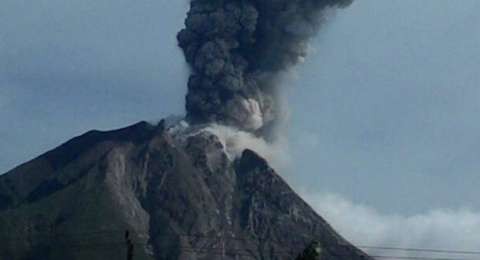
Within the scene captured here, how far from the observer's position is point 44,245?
12631 centimetres

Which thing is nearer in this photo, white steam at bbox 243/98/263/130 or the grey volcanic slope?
white steam at bbox 243/98/263/130

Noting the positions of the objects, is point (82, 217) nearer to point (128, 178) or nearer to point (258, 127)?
point (128, 178)

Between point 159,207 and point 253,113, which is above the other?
point 253,113

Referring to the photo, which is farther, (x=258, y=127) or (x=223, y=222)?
(x=223, y=222)

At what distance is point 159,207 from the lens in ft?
434

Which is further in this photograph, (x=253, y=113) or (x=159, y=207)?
(x=159, y=207)

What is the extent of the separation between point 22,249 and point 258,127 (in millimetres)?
28081

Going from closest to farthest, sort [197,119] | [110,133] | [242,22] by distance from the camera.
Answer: [242,22]
[197,119]
[110,133]

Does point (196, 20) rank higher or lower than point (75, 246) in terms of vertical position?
higher

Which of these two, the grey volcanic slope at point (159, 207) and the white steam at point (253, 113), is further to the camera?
the grey volcanic slope at point (159, 207)

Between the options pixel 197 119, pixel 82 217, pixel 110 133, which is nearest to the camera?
pixel 197 119

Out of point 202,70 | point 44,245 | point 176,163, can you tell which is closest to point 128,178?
point 176,163

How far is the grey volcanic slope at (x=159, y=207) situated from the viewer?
127 m

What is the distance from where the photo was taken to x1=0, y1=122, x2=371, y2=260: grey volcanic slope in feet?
415
